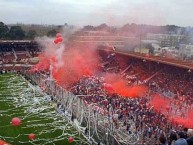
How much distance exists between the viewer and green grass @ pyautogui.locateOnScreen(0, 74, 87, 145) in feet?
69.5

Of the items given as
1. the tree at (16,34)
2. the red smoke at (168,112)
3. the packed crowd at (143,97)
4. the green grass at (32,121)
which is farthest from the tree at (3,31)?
the red smoke at (168,112)

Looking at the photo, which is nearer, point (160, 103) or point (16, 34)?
point (160, 103)

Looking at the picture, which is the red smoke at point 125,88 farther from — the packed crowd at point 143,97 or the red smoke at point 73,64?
the red smoke at point 73,64

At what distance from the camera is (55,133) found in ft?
73.2

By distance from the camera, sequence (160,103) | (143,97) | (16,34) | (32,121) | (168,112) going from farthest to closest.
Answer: (16,34) → (143,97) → (160,103) → (168,112) → (32,121)

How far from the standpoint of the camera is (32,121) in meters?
25.1

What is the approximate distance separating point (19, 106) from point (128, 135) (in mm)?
12980

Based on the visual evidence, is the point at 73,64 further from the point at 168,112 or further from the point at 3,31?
the point at 3,31

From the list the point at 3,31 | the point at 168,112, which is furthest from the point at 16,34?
the point at 168,112

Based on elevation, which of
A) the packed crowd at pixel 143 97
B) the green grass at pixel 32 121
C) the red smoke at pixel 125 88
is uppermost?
the packed crowd at pixel 143 97

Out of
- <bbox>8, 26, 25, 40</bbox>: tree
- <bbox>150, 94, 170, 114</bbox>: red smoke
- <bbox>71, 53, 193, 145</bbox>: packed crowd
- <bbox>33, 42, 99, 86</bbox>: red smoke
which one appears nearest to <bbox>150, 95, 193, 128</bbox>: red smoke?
<bbox>150, 94, 170, 114</bbox>: red smoke

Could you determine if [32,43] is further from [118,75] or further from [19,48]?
[118,75]

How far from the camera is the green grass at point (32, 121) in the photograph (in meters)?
21.2

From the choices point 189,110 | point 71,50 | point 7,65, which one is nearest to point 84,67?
point 71,50
